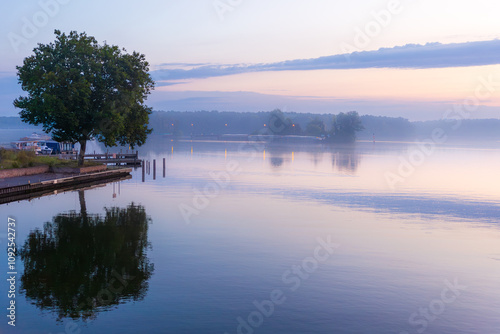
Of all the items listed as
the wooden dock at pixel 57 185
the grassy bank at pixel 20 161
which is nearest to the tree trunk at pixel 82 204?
the wooden dock at pixel 57 185

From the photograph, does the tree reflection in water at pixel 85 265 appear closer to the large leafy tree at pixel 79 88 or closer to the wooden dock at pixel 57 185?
the wooden dock at pixel 57 185

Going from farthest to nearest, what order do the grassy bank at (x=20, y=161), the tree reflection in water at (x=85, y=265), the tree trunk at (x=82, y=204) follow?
the grassy bank at (x=20, y=161), the tree trunk at (x=82, y=204), the tree reflection in water at (x=85, y=265)

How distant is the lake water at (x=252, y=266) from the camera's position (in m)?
17.9

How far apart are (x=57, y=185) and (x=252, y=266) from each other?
33.3m

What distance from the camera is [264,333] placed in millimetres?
16891

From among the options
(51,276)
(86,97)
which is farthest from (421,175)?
(51,276)

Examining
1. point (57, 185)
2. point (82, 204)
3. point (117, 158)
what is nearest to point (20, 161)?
point (57, 185)

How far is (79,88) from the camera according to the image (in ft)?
200

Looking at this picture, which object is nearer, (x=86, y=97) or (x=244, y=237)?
(x=244, y=237)

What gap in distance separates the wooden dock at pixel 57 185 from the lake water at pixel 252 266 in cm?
239

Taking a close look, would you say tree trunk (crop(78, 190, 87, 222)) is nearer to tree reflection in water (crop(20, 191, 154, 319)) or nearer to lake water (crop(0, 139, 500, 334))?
lake water (crop(0, 139, 500, 334))

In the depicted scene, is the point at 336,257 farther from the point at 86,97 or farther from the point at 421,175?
the point at 421,175

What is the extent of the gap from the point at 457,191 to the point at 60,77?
4370cm

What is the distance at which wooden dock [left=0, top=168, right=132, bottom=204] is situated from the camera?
143 feet
